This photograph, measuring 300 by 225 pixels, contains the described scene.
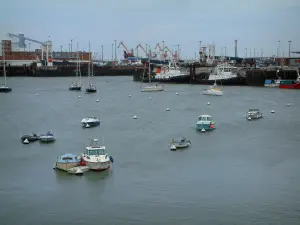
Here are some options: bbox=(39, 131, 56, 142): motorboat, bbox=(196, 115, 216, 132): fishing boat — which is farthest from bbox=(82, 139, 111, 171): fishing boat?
bbox=(196, 115, 216, 132): fishing boat

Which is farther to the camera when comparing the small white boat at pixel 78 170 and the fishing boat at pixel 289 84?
the fishing boat at pixel 289 84

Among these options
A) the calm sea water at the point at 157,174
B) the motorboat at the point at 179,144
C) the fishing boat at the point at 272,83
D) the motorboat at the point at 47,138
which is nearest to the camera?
the calm sea water at the point at 157,174

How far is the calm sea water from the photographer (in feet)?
20.7

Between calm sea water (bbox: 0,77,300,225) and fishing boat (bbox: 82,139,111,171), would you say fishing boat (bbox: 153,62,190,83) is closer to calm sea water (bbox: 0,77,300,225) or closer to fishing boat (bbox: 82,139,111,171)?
calm sea water (bbox: 0,77,300,225)

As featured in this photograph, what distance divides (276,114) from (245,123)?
2.45 m

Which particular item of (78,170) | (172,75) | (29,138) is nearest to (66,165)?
(78,170)

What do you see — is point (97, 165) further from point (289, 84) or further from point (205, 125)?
point (289, 84)

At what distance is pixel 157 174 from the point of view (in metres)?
8.01

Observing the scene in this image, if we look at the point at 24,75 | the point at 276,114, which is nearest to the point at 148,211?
the point at 276,114

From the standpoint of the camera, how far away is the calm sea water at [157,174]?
631cm

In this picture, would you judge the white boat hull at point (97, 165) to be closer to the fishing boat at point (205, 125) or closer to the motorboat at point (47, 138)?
the motorboat at point (47, 138)

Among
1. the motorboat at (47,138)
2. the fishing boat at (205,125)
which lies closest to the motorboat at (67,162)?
the motorboat at (47,138)

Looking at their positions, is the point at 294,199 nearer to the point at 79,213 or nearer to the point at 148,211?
the point at 148,211

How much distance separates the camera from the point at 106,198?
693 centimetres
